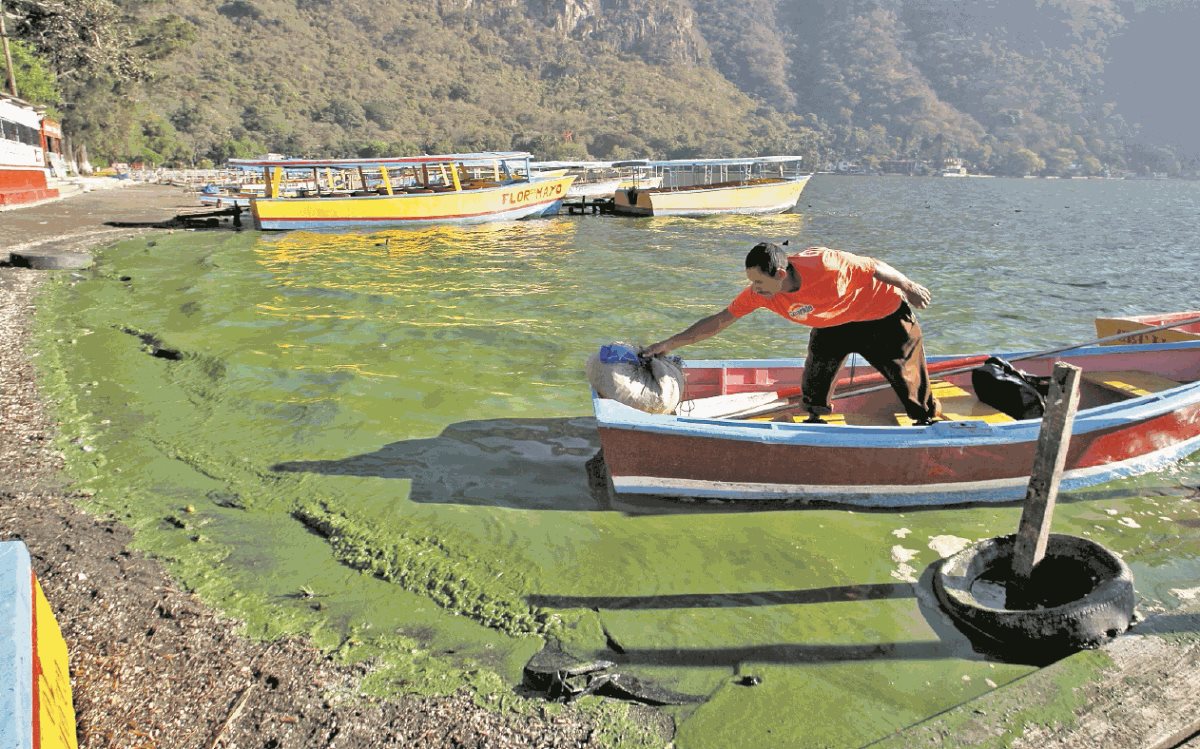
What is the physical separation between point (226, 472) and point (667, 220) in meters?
29.0

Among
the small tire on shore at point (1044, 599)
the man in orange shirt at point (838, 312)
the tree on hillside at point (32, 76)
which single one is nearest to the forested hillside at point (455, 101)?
the tree on hillside at point (32, 76)

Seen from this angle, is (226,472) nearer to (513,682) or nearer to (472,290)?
(513,682)

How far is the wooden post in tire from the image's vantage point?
412 centimetres

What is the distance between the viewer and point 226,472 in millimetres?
6293

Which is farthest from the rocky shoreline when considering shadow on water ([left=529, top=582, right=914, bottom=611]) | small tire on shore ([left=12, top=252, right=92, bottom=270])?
small tire on shore ([left=12, top=252, right=92, bottom=270])

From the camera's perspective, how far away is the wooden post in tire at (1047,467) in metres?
4.12

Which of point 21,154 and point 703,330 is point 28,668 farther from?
point 21,154

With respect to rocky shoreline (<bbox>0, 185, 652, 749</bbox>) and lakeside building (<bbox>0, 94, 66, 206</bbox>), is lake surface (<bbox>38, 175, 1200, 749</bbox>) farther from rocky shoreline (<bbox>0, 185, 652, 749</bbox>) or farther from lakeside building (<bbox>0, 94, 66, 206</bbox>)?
lakeside building (<bbox>0, 94, 66, 206</bbox>)

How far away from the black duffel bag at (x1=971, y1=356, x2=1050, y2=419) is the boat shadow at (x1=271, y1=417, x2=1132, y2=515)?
2.61ft

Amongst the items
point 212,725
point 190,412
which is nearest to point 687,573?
point 212,725

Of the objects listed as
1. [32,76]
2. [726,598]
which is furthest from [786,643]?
[32,76]

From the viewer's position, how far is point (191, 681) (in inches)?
144

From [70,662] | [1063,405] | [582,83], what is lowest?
[70,662]

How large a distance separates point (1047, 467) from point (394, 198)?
2521 centimetres
